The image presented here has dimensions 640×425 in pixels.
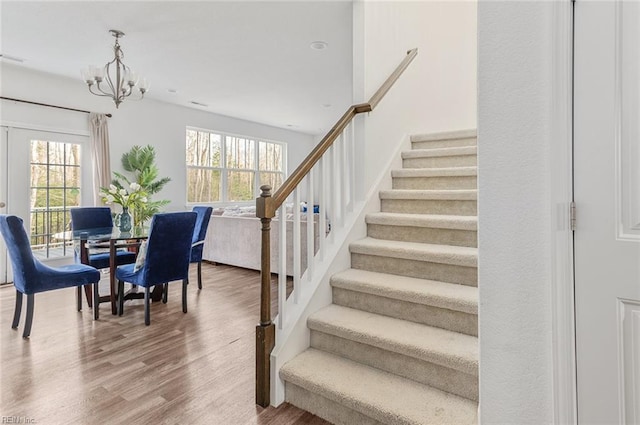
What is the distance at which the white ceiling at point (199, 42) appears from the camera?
308 centimetres

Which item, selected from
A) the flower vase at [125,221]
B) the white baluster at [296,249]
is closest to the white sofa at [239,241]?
the flower vase at [125,221]

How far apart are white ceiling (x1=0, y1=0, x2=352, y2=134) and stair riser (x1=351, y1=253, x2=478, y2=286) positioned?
2245mm

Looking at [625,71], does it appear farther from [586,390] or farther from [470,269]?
[470,269]

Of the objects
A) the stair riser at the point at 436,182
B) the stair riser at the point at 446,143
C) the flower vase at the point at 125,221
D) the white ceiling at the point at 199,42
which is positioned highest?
the white ceiling at the point at 199,42

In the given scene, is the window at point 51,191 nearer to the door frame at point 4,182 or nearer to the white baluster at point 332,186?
the door frame at point 4,182

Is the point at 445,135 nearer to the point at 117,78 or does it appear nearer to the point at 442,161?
the point at 442,161

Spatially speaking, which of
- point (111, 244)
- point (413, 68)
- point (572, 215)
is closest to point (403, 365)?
point (572, 215)

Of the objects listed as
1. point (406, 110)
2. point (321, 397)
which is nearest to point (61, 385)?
point (321, 397)

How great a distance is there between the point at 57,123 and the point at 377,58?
14.8 feet

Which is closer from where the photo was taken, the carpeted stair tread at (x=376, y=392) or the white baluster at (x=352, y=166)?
the carpeted stair tread at (x=376, y=392)

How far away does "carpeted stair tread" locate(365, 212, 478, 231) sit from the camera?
2250mm

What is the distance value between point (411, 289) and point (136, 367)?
178cm

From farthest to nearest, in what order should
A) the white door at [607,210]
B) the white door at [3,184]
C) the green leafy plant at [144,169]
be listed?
the green leafy plant at [144,169], the white door at [3,184], the white door at [607,210]

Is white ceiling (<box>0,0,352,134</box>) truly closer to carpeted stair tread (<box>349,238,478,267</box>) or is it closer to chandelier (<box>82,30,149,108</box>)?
chandelier (<box>82,30,149,108</box>)
